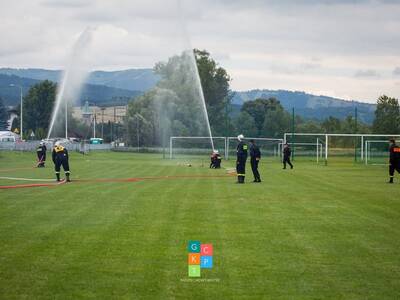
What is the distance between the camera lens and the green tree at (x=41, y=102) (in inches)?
4759

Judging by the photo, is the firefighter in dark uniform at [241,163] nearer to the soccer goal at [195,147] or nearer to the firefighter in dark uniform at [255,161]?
the firefighter in dark uniform at [255,161]

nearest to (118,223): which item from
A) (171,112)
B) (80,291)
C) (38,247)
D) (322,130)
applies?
(38,247)

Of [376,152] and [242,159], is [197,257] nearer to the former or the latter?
[242,159]

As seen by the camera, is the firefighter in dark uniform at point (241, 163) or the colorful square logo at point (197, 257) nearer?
the colorful square logo at point (197, 257)

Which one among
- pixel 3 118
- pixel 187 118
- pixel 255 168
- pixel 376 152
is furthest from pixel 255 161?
pixel 3 118

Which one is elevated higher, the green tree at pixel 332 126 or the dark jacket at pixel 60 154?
the green tree at pixel 332 126

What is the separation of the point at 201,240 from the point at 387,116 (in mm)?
69927

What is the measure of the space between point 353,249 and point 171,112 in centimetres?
8153

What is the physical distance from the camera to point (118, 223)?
16.0m

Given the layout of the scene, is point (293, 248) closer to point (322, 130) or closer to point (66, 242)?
point (66, 242)

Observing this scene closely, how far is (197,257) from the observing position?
31.9 feet

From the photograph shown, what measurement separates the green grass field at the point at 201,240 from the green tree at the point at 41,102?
100187 millimetres

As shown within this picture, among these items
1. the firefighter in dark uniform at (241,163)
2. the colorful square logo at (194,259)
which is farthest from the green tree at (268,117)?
the colorful square logo at (194,259)

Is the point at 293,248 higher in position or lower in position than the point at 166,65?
lower
